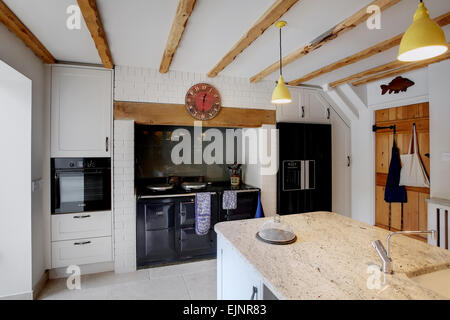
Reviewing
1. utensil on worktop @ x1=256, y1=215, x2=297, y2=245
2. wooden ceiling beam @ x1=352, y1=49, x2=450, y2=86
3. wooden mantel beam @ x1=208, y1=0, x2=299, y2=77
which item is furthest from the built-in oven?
wooden ceiling beam @ x1=352, y1=49, x2=450, y2=86

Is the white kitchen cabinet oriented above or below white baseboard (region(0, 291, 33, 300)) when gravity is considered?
above

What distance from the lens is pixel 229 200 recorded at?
10.9ft

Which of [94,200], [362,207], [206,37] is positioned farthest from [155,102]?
[362,207]

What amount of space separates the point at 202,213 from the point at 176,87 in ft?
5.76

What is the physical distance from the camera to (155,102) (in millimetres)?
3184

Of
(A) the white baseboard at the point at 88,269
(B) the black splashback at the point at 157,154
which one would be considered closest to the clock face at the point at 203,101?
(B) the black splashback at the point at 157,154

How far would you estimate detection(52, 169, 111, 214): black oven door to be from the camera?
2.83 m

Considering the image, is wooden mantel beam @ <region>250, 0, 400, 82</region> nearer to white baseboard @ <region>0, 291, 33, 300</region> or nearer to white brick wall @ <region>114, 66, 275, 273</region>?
white brick wall @ <region>114, 66, 275, 273</region>

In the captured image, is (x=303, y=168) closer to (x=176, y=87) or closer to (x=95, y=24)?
(x=176, y=87)

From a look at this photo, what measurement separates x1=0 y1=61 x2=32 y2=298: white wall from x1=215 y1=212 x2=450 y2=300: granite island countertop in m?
2.07

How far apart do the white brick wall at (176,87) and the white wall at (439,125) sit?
204 centimetres

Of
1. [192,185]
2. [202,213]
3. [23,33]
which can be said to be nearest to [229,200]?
[202,213]

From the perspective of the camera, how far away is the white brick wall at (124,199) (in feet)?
9.86
